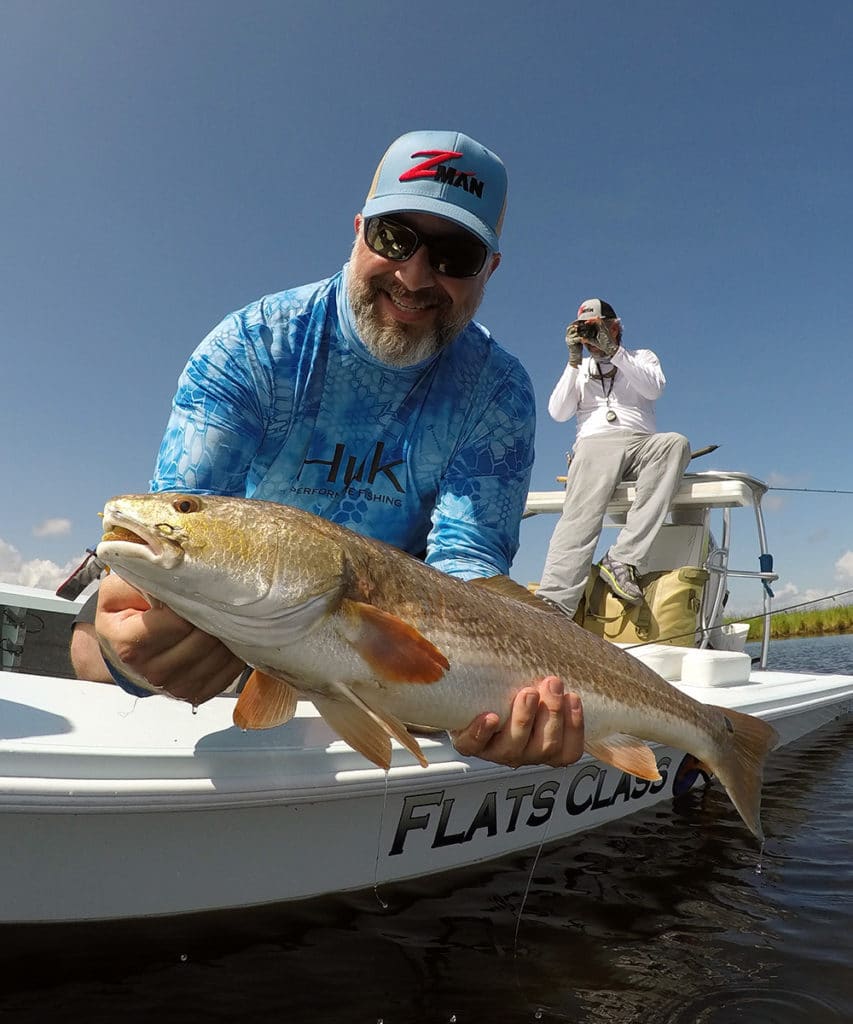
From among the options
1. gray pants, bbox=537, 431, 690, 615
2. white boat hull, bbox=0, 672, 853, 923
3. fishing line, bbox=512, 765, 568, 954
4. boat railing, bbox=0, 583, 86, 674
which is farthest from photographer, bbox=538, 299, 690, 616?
boat railing, bbox=0, 583, 86, 674

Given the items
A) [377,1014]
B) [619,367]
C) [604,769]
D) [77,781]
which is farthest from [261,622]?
[619,367]

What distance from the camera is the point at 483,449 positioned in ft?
11.9

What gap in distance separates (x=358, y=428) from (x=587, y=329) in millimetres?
3738

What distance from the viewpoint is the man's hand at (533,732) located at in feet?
7.29

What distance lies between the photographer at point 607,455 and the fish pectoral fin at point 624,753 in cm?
315

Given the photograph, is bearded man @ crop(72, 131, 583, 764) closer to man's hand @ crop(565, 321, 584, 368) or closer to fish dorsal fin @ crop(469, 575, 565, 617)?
fish dorsal fin @ crop(469, 575, 565, 617)

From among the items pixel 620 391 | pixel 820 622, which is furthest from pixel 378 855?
pixel 820 622

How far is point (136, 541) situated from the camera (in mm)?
1700

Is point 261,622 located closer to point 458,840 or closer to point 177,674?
point 177,674

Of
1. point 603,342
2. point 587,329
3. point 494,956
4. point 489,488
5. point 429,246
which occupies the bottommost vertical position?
point 494,956

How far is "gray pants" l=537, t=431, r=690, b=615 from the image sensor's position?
5.96 m

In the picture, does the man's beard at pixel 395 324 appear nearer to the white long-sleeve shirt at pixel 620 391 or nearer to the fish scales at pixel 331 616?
the fish scales at pixel 331 616

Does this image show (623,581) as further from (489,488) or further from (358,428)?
(358,428)

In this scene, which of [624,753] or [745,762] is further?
[745,762]
